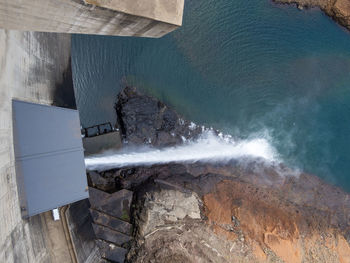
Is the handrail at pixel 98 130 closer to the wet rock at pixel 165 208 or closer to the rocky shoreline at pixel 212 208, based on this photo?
the rocky shoreline at pixel 212 208

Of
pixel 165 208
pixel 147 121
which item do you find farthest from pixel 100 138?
pixel 165 208

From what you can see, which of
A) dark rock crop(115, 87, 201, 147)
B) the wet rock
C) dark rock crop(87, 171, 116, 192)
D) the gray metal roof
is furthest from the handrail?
the wet rock

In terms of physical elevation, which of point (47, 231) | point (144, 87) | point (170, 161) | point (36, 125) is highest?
point (144, 87)

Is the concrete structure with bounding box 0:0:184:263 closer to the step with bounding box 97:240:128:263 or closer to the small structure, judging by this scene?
the step with bounding box 97:240:128:263

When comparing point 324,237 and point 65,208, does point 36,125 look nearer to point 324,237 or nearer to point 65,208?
point 65,208

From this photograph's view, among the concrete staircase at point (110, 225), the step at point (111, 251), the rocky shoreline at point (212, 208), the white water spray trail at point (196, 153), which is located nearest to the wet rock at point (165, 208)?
the rocky shoreline at point (212, 208)

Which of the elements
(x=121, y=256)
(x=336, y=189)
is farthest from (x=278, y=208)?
(x=121, y=256)

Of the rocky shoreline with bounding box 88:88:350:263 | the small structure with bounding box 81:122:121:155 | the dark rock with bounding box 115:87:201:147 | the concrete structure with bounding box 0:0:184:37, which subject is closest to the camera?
the concrete structure with bounding box 0:0:184:37
